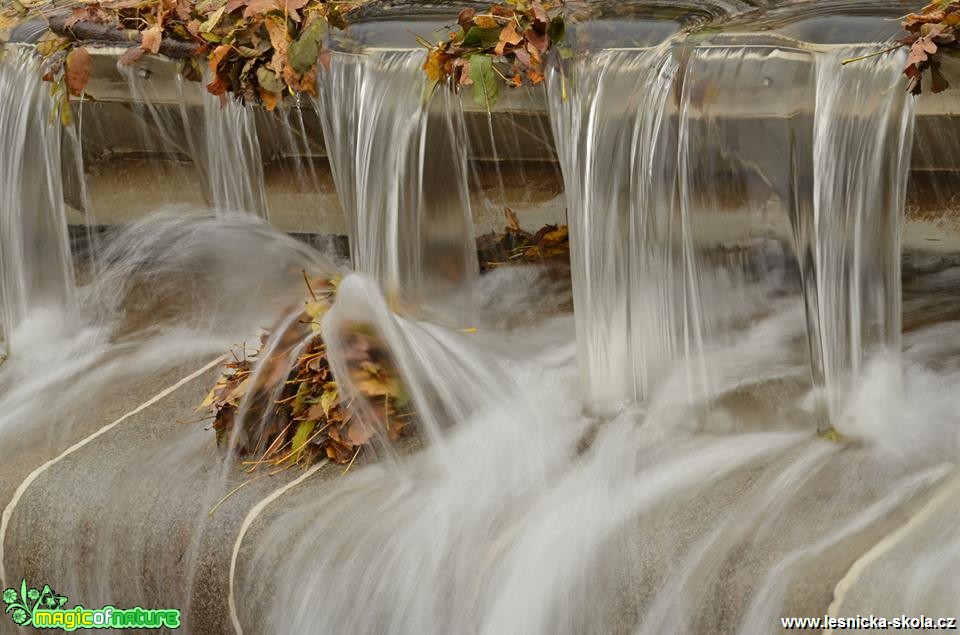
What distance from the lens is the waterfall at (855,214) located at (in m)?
3.80

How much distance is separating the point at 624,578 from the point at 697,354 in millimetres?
1090

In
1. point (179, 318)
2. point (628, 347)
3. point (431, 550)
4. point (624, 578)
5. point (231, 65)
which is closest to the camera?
point (624, 578)

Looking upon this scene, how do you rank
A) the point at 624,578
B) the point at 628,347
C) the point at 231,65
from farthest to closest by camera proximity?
the point at 231,65 < the point at 628,347 < the point at 624,578

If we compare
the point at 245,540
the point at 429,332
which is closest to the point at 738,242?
the point at 429,332

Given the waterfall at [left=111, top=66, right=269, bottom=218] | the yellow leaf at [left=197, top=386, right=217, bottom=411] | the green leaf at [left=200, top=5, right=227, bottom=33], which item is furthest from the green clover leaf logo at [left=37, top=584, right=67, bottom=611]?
the green leaf at [left=200, top=5, right=227, bottom=33]

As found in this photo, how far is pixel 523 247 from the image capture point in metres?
5.21

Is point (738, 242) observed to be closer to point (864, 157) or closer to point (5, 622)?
point (864, 157)

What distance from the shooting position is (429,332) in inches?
173

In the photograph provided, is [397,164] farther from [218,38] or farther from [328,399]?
[328,399]

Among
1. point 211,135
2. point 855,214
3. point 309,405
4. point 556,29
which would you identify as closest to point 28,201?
point 211,135

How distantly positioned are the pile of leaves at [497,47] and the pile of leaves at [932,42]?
42.1 inches

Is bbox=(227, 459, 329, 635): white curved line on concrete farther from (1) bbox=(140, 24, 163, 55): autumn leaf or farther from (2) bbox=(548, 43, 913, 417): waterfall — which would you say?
(1) bbox=(140, 24, 163, 55): autumn leaf

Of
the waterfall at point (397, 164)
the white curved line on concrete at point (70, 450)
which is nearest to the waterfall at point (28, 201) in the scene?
the white curved line on concrete at point (70, 450)

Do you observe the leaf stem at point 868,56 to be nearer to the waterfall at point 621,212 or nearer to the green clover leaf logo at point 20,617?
the waterfall at point 621,212
